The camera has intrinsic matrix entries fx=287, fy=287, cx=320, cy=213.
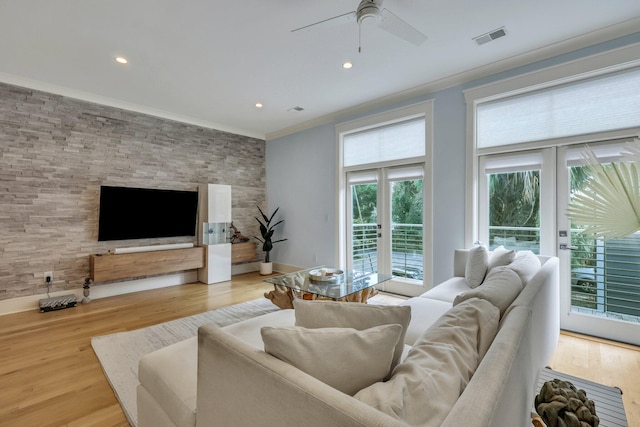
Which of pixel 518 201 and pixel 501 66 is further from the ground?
pixel 501 66

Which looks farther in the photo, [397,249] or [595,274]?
[397,249]

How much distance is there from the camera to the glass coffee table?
9.03 ft

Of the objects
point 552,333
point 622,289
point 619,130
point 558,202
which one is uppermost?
point 619,130

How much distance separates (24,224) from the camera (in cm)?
356

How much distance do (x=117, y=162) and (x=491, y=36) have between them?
195 inches

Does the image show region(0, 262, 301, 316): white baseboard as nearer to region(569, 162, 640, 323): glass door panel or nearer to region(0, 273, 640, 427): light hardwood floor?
region(0, 273, 640, 427): light hardwood floor

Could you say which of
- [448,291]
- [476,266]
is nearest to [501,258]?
[476,266]

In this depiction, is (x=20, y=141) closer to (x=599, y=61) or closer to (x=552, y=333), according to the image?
(x=552, y=333)

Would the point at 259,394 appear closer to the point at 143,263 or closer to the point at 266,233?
the point at 143,263

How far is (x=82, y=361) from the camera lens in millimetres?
2383

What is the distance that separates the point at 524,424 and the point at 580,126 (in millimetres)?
2979

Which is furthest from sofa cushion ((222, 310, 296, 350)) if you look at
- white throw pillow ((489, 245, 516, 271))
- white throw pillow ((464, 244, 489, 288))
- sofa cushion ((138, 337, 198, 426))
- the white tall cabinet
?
the white tall cabinet

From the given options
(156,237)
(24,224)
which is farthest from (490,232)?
(24,224)

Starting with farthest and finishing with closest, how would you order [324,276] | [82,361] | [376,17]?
[324,276], [82,361], [376,17]
